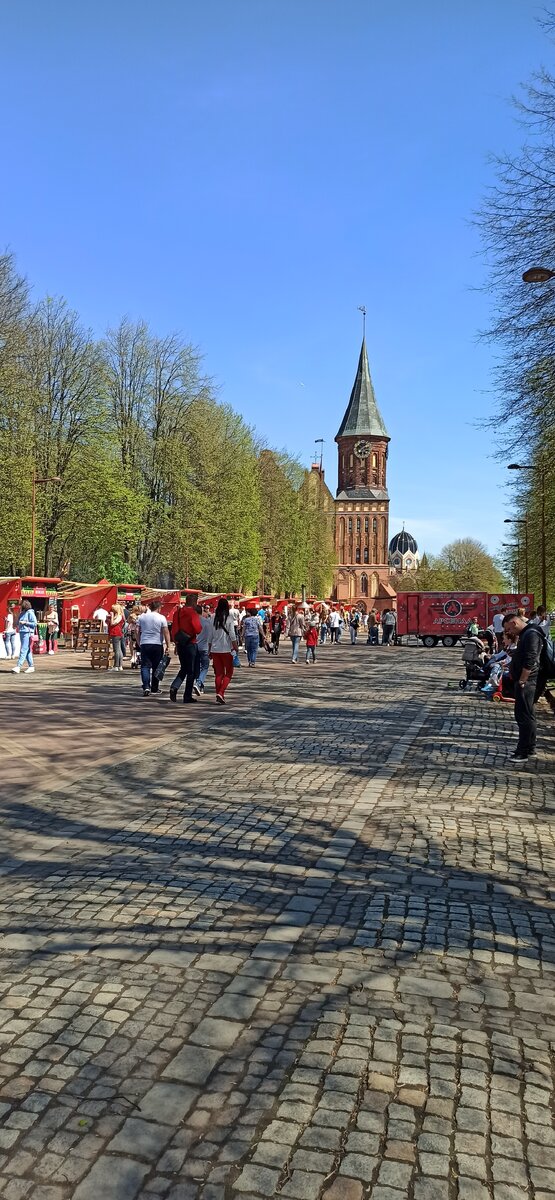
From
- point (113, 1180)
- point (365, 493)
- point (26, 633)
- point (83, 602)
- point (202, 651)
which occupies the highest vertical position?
point (365, 493)

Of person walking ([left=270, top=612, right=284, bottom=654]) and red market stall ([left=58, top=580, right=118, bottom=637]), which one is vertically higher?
red market stall ([left=58, top=580, right=118, bottom=637])

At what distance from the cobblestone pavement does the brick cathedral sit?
137 metres

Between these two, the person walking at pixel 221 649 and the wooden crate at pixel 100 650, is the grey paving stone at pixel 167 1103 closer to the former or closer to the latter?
the person walking at pixel 221 649

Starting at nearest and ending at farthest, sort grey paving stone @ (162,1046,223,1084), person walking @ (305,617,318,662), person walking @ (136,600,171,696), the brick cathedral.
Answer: grey paving stone @ (162,1046,223,1084)
person walking @ (136,600,171,696)
person walking @ (305,617,318,662)
the brick cathedral

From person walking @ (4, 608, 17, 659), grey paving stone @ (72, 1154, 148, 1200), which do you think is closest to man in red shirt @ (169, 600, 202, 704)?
grey paving stone @ (72, 1154, 148, 1200)

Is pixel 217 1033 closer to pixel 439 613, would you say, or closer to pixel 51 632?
pixel 51 632

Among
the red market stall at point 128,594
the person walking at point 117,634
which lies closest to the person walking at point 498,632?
the person walking at point 117,634

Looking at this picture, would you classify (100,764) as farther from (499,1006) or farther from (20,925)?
(499,1006)

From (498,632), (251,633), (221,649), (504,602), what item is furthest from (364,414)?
(221,649)

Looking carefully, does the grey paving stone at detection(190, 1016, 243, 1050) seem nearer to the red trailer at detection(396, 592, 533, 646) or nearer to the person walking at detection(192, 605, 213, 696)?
the person walking at detection(192, 605, 213, 696)

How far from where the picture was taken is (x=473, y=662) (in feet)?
67.4

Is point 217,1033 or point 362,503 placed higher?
point 362,503

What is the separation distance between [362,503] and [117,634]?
12674 centimetres

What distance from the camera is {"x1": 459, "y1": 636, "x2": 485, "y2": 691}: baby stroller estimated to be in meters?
20.2
